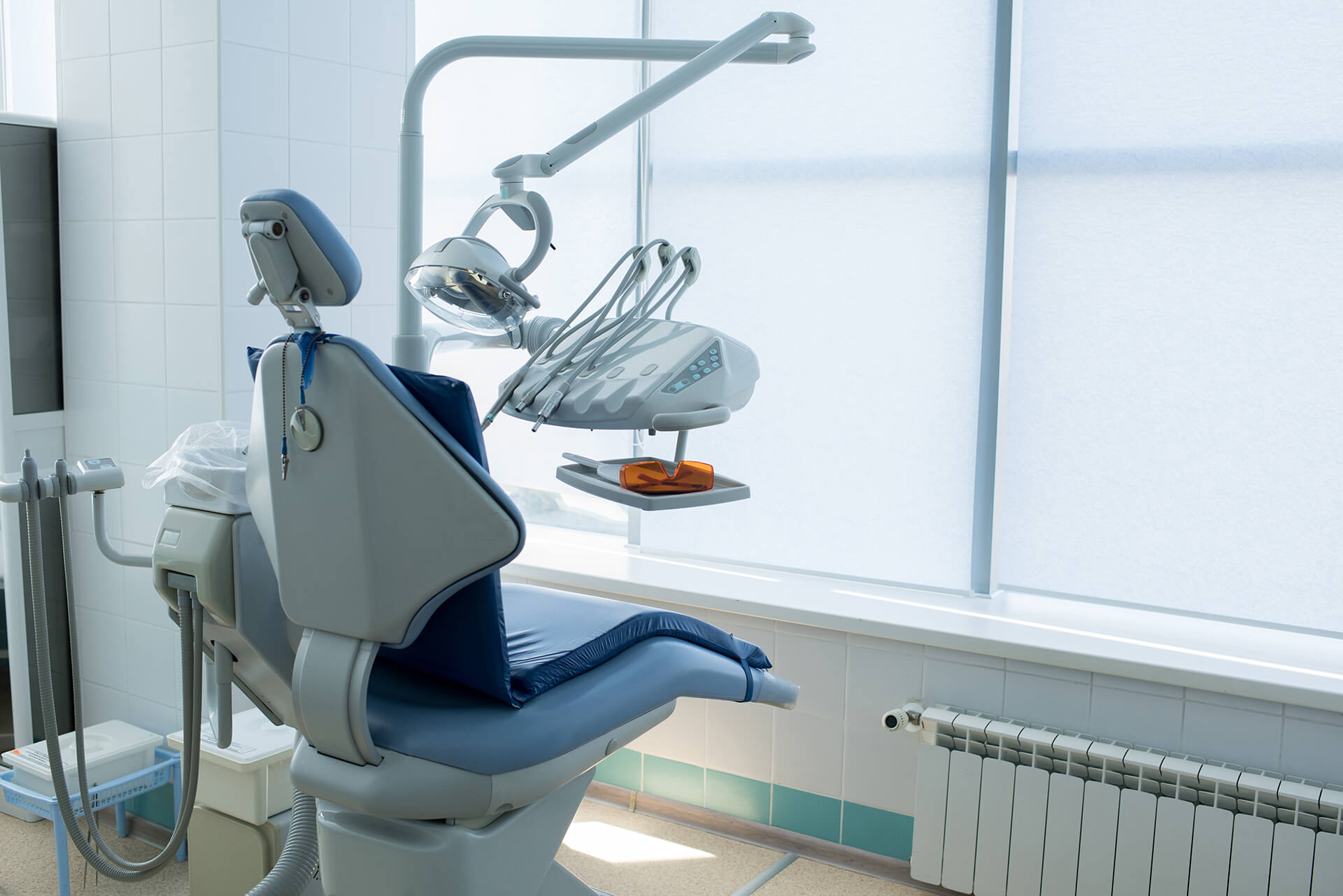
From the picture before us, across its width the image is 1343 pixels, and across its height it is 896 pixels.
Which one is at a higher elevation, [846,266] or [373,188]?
[373,188]

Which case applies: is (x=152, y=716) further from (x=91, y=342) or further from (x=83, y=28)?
(x=83, y=28)

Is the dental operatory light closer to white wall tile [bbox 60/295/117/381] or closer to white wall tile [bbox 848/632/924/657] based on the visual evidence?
white wall tile [bbox 848/632/924/657]

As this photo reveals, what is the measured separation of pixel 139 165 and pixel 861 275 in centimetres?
185

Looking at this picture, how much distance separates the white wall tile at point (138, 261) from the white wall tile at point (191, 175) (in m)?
0.08

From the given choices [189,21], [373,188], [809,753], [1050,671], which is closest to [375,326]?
[373,188]

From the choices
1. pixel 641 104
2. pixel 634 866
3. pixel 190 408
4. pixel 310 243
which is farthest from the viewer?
pixel 634 866

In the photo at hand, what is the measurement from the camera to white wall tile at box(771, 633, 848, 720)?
8.96 ft

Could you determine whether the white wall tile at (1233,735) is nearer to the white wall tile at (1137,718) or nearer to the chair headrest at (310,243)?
the white wall tile at (1137,718)

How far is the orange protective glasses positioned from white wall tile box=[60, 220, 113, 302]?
79.2 inches

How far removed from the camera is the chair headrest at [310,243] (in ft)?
4.32

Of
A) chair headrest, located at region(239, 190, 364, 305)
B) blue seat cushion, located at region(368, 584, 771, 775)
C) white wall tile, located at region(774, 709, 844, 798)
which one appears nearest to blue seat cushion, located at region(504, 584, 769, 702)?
blue seat cushion, located at region(368, 584, 771, 775)

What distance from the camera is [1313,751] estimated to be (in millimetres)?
2215

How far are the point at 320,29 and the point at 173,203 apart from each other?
0.57 meters

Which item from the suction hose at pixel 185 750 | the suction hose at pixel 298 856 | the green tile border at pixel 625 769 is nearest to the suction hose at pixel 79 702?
the suction hose at pixel 185 750
